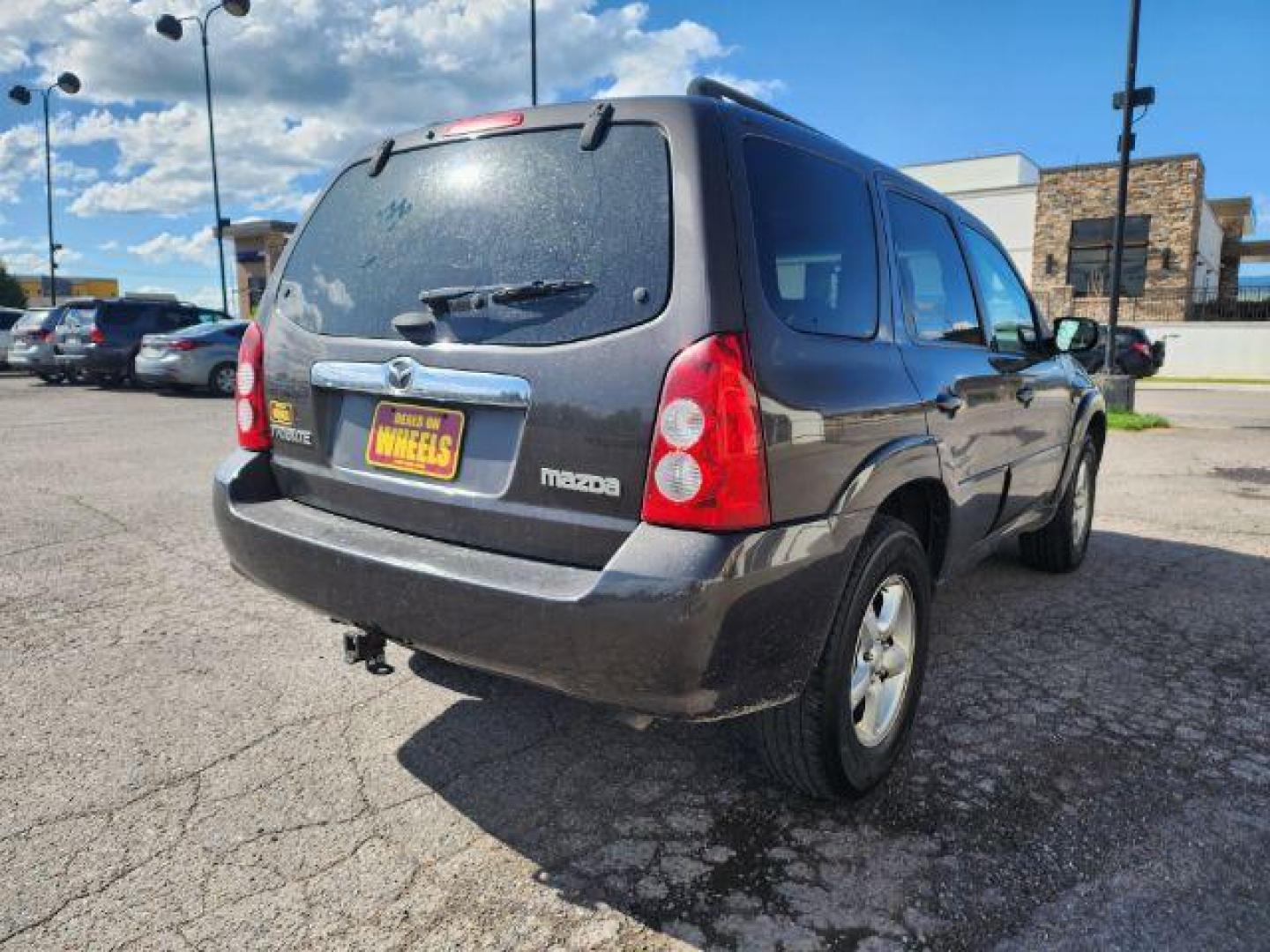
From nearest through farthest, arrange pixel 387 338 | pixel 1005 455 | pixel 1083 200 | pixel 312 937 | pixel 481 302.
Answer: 1. pixel 312 937
2. pixel 481 302
3. pixel 387 338
4. pixel 1005 455
5. pixel 1083 200

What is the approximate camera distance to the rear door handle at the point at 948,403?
288 centimetres

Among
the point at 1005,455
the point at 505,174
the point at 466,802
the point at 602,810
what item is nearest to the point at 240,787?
the point at 466,802

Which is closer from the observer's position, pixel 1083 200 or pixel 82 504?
pixel 82 504

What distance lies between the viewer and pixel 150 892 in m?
2.14

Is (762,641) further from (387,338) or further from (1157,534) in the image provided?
(1157,534)

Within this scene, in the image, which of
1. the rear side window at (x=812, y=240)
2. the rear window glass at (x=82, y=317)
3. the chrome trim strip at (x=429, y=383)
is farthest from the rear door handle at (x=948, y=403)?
the rear window glass at (x=82, y=317)

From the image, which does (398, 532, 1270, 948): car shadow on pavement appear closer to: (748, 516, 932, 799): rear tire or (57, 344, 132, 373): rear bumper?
(748, 516, 932, 799): rear tire

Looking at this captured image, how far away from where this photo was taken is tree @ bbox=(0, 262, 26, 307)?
54.8 meters

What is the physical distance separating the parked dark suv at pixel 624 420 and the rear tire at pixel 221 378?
1370cm

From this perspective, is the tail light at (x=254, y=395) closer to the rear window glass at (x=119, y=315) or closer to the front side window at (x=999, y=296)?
the front side window at (x=999, y=296)

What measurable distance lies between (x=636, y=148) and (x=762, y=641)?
48.2 inches

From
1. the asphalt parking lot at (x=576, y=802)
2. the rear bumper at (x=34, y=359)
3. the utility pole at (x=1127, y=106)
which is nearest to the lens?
the asphalt parking lot at (x=576, y=802)

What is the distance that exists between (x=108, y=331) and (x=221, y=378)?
263cm

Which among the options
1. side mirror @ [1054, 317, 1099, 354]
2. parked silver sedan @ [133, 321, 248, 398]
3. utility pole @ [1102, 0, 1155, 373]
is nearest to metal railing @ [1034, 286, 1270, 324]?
utility pole @ [1102, 0, 1155, 373]
